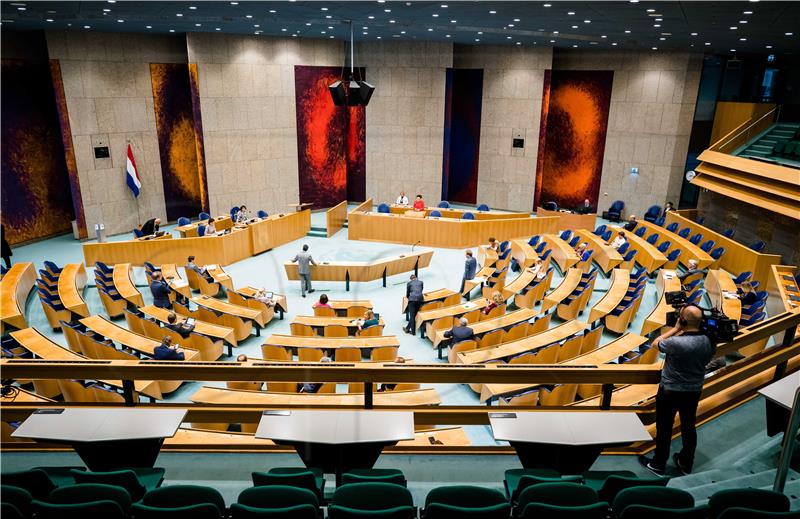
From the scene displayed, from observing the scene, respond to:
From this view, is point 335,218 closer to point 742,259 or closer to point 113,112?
point 113,112

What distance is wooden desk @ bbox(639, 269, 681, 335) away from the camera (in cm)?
980

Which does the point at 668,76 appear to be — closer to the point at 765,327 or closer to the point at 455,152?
the point at 455,152

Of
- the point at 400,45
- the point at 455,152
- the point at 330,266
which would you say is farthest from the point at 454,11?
the point at 455,152

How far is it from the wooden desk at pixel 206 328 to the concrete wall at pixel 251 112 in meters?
8.87

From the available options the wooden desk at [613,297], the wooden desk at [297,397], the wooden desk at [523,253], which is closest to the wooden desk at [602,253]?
the wooden desk at [613,297]

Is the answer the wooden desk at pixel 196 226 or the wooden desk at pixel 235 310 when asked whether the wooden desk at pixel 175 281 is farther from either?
the wooden desk at pixel 196 226

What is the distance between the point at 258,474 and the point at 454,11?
1030cm

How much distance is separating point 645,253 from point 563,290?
4532 millimetres

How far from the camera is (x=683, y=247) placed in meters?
15.0

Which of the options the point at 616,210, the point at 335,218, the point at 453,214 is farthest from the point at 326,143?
the point at 616,210

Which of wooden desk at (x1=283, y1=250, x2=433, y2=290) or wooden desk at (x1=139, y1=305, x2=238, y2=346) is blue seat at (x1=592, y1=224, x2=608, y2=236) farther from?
wooden desk at (x1=139, y1=305, x2=238, y2=346)

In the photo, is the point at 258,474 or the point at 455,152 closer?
the point at 258,474

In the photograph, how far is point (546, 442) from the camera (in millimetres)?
3570

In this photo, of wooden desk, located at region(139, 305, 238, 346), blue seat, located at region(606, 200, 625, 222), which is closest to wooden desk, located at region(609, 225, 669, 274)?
blue seat, located at region(606, 200, 625, 222)
